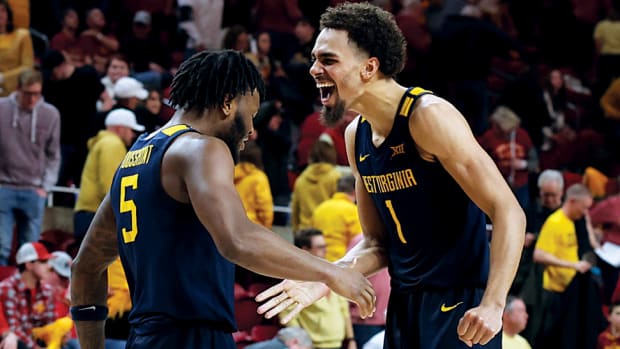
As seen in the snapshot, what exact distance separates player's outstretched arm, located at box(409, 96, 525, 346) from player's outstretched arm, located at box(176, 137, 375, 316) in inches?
26.5

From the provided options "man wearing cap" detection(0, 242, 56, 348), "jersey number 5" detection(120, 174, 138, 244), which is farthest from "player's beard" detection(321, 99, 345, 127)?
"man wearing cap" detection(0, 242, 56, 348)

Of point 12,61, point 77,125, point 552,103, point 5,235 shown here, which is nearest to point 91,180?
point 5,235

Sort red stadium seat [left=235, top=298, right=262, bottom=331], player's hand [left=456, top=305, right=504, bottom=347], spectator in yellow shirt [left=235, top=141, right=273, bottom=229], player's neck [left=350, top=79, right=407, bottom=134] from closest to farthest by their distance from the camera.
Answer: player's hand [left=456, top=305, right=504, bottom=347] < player's neck [left=350, top=79, right=407, bottom=134] < red stadium seat [left=235, top=298, right=262, bottom=331] < spectator in yellow shirt [left=235, top=141, right=273, bottom=229]

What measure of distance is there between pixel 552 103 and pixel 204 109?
36.6 feet

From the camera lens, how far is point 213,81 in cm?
438

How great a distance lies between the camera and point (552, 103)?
14914 mm

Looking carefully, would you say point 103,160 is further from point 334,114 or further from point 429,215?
point 429,215

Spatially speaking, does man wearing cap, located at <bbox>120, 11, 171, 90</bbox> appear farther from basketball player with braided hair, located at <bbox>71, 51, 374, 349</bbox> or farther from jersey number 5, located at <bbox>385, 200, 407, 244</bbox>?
basketball player with braided hair, located at <bbox>71, 51, 374, 349</bbox>

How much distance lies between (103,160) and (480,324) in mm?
5870

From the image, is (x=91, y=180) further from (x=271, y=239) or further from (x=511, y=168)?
(x=271, y=239)

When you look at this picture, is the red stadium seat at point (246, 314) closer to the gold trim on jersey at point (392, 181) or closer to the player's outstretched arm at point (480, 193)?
the gold trim on jersey at point (392, 181)

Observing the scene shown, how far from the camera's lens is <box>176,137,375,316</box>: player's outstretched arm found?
4012mm

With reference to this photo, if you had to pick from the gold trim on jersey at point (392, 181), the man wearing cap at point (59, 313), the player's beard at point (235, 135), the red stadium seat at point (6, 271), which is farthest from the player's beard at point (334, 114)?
the red stadium seat at point (6, 271)

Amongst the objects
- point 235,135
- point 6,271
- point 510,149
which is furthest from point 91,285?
point 510,149
